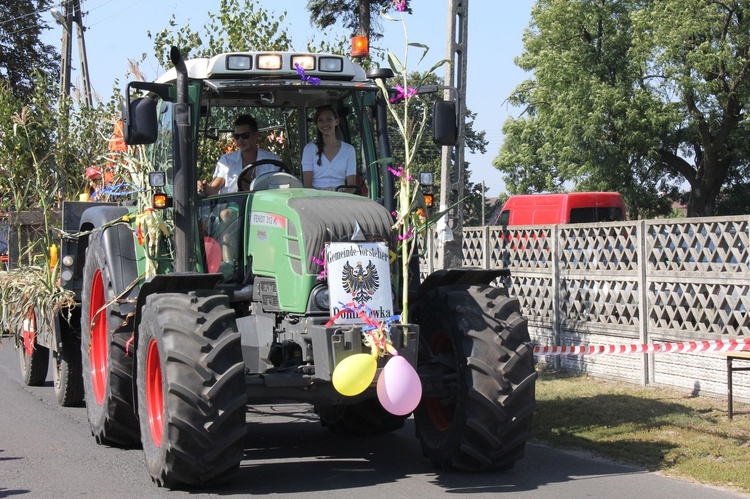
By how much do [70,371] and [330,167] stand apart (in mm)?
4192

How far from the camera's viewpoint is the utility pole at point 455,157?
515 inches

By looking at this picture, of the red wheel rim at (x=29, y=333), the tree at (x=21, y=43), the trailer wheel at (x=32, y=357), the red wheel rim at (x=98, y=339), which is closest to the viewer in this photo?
the red wheel rim at (x=98, y=339)

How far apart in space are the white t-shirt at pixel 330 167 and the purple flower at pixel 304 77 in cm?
57

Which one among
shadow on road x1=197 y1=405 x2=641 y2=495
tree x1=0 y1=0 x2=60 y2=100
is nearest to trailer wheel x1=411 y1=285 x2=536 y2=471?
shadow on road x1=197 y1=405 x2=641 y2=495

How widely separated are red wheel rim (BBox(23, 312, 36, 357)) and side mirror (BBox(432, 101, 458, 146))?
6.15 metres

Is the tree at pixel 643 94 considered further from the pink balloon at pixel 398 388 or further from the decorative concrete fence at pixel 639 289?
the pink balloon at pixel 398 388

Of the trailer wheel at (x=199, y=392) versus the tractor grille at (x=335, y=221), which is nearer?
the trailer wheel at (x=199, y=392)

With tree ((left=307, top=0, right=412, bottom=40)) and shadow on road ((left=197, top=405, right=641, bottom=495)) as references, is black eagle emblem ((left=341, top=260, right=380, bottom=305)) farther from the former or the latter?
tree ((left=307, top=0, right=412, bottom=40))

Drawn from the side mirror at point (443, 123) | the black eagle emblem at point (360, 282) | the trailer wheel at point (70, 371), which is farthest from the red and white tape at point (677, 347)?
the trailer wheel at point (70, 371)

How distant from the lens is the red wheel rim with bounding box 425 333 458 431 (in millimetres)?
7652

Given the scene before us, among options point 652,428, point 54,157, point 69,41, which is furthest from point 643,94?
point 652,428

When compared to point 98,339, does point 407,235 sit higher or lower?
higher

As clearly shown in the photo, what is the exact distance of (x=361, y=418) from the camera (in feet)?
30.3

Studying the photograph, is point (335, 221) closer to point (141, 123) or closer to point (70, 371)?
point (141, 123)
